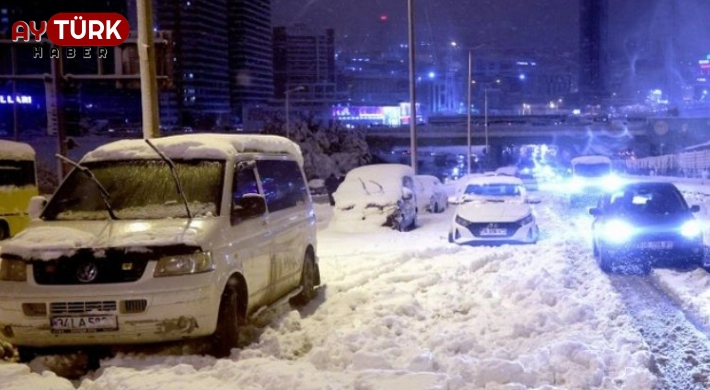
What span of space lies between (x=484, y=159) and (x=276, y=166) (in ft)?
248

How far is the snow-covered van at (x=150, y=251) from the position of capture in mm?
6441

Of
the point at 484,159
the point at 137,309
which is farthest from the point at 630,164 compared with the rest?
the point at 137,309

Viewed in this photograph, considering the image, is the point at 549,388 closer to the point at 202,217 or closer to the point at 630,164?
the point at 202,217

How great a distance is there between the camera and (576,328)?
7902 mm

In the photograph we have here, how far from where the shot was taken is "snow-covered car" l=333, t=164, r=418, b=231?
65.0 feet

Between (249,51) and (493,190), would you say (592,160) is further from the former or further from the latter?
(249,51)

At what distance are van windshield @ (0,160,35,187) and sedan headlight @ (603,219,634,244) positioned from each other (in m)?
13.0

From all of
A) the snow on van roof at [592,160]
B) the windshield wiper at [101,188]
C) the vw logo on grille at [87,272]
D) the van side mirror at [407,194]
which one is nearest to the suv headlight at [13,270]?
the vw logo on grille at [87,272]

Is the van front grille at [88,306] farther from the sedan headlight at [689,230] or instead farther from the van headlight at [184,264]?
the sedan headlight at [689,230]

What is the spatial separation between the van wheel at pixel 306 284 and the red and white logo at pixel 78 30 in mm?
11149

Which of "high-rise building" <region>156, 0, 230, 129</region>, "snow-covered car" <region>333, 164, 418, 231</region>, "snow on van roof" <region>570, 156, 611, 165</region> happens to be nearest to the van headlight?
"snow-covered car" <region>333, 164, 418, 231</region>

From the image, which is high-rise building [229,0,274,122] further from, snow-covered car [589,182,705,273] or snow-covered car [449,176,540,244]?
snow-covered car [589,182,705,273]

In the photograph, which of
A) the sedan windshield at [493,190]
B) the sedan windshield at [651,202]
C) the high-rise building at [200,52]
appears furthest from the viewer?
the high-rise building at [200,52]

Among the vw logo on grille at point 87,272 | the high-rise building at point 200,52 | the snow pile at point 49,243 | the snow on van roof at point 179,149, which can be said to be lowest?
A: the vw logo on grille at point 87,272
